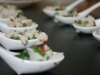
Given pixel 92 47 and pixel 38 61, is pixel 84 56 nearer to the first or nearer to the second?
pixel 92 47

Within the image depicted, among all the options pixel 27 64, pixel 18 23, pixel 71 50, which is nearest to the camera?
pixel 27 64

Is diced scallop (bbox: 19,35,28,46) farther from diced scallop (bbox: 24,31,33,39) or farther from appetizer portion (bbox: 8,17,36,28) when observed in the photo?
appetizer portion (bbox: 8,17,36,28)

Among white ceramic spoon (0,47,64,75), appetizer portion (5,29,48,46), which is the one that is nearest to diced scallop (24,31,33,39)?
appetizer portion (5,29,48,46)

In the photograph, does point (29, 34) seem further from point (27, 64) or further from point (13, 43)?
point (27, 64)

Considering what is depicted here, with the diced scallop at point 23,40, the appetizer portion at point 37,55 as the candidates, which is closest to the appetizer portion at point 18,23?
the diced scallop at point 23,40

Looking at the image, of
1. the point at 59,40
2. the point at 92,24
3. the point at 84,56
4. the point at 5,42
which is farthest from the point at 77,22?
the point at 5,42

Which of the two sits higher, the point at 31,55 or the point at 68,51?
the point at 31,55

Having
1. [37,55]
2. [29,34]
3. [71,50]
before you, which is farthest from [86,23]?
[37,55]

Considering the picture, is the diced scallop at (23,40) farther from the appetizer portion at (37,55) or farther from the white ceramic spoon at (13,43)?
the appetizer portion at (37,55)
